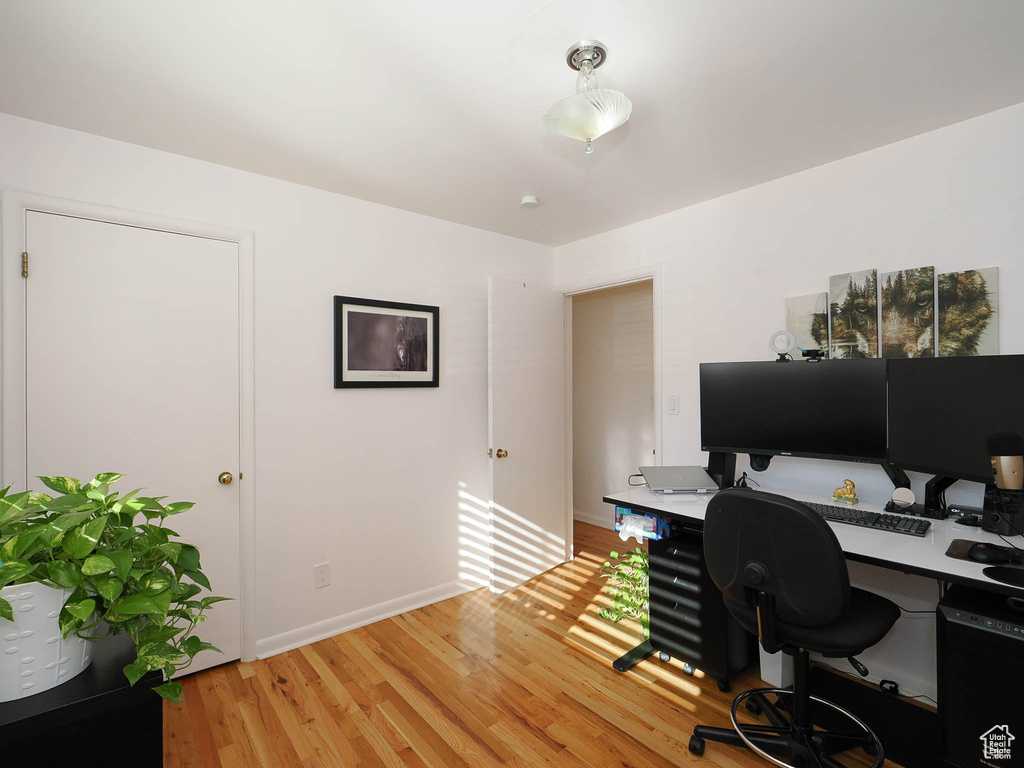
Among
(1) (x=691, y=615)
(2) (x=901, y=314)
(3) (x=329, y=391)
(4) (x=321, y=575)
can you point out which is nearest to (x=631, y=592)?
(1) (x=691, y=615)

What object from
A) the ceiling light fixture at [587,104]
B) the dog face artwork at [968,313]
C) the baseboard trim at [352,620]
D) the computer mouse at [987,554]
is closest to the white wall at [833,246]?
the dog face artwork at [968,313]

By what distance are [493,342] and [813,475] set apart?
1.96 meters

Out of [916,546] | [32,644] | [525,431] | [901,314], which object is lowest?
[916,546]

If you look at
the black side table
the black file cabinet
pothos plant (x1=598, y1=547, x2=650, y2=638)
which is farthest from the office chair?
the black side table

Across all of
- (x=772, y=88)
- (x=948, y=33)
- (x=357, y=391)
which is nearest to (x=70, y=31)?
(x=357, y=391)

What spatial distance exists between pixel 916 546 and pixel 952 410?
53 centimetres

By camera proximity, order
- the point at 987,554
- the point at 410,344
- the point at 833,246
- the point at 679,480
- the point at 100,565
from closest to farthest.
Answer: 1. the point at 100,565
2. the point at 987,554
3. the point at 833,246
4. the point at 679,480
5. the point at 410,344

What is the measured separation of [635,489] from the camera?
2705 millimetres

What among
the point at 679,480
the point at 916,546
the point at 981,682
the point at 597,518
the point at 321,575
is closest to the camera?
the point at 981,682

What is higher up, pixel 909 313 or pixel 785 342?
pixel 909 313

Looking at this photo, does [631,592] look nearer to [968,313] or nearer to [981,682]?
[981,682]

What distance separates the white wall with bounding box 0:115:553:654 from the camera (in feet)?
7.45

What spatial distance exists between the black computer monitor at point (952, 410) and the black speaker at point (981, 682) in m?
0.49

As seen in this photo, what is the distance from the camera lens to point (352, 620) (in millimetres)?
2885
